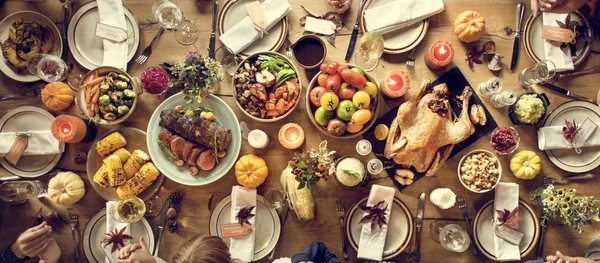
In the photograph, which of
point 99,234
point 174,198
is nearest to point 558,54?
point 174,198

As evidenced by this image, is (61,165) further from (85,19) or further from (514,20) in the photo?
(514,20)

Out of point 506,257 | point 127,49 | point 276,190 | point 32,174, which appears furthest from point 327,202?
point 32,174

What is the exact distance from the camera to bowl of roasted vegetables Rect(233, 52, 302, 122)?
8.68 ft

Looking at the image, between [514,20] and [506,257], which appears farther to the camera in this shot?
[514,20]

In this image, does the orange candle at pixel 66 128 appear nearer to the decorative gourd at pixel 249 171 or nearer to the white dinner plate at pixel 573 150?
the decorative gourd at pixel 249 171

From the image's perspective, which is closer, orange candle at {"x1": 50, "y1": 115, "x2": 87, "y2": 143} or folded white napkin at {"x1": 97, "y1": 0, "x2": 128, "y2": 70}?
orange candle at {"x1": 50, "y1": 115, "x2": 87, "y2": 143}

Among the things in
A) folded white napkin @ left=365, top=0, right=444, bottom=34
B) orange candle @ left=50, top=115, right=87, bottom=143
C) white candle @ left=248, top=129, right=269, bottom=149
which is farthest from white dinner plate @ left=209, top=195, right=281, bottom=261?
folded white napkin @ left=365, top=0, right=444, bottom=34

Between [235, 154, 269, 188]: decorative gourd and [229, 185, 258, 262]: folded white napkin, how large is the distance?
5cm

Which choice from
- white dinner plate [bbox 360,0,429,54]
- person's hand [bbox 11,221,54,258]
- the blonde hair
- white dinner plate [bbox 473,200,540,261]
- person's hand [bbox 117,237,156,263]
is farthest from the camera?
white dinner plate [bbox 360,0,429,54]

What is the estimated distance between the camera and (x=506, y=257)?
264 cm

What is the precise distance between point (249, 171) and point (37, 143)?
1356 mm

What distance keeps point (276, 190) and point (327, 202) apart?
34 centimetres

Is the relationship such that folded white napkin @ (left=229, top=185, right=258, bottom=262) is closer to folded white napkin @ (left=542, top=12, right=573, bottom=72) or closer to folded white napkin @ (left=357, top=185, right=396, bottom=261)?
folded white napkin @ (left=357, top=185, right=396, bottom=261)

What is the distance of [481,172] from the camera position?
263cm
